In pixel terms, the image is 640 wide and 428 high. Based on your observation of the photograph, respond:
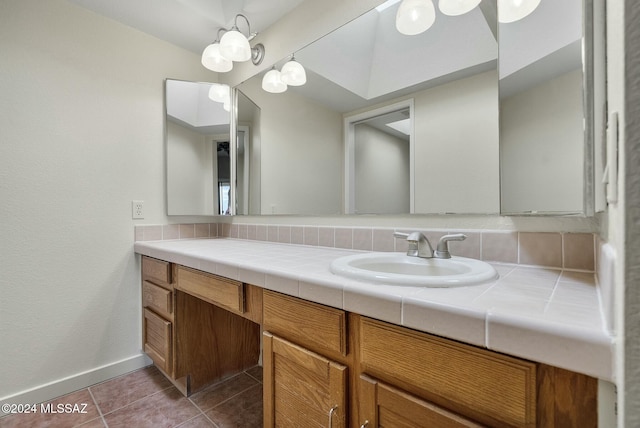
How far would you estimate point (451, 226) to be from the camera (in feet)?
3.54

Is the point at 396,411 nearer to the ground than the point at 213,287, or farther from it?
nearer to the ground

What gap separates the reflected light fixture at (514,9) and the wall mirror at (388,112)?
0.12ft

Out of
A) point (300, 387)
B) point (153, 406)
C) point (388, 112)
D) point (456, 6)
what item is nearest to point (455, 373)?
point (300, 387)

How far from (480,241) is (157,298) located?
1610 mm

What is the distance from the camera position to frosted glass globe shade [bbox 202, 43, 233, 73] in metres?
1.65

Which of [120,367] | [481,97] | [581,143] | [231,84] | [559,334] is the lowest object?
[120,367]

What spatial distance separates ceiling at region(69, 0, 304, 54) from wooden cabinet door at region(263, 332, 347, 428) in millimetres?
1682

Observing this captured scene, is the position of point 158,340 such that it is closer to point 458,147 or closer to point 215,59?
point 215,59

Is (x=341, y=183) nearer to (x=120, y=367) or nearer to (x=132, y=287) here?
(x=132, y=287)

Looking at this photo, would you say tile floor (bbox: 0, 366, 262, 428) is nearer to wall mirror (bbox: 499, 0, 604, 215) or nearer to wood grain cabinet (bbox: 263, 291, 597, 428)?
wood grain cabinet (bbox: 263, 291, 597, 428)

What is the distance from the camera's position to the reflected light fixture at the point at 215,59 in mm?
1648

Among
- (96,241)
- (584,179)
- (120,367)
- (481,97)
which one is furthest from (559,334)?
(120,367)

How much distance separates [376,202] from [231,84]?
4.79 feet

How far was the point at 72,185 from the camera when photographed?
1511 mm
